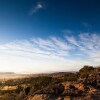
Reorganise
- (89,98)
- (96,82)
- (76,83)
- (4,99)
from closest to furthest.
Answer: (89,98), (76,83), (96,82), (4,99)

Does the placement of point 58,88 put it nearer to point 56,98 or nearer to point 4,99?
point 56,98

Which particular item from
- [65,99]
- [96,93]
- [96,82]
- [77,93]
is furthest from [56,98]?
[96,82]

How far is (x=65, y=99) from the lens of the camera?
1369cm

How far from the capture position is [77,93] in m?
Answer: 14.2

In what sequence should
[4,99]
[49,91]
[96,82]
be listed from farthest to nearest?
[4,99]
[96,82]
[49,91]

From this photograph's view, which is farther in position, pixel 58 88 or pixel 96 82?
pixel 96 82

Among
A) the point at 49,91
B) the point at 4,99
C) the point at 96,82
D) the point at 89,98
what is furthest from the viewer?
the point at 4,99

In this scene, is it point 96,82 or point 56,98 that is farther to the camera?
point 96,82

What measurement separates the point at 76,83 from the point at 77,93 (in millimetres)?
1373

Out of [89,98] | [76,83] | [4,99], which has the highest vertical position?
[76,83]

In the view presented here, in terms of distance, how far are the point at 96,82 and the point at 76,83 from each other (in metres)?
2.44

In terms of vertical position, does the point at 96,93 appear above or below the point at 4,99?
above

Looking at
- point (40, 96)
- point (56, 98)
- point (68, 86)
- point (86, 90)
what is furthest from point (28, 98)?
point (86, 90)

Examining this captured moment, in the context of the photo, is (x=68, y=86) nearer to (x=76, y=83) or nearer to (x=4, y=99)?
(x=76, y=83)
